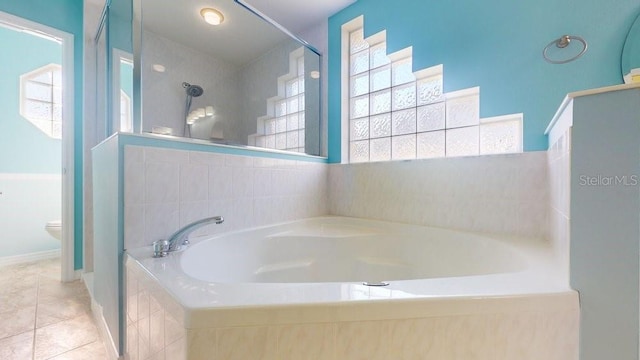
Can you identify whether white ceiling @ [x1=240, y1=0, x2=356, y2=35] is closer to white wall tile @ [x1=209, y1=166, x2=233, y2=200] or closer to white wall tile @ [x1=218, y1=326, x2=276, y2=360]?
white wall tile @ [x1=209, y1=166, x2=233, y2=200]

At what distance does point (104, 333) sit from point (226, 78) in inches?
60.2

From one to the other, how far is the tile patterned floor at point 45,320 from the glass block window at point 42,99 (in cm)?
171

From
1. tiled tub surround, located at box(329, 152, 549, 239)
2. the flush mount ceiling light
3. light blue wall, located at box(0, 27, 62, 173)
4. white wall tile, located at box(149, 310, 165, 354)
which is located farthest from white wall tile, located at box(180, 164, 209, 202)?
light blue wall, located at box(0, 27, 62, 173)

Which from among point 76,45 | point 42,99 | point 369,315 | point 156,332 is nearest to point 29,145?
point 42,99

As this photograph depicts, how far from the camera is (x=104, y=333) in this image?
4.24 feet

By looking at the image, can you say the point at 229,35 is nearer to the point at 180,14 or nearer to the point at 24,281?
the point at 180,14

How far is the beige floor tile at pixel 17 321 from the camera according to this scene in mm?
1375

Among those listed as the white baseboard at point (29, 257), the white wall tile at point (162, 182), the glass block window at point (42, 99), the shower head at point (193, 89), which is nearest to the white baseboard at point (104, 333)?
the white wall tile at point (162, 182)

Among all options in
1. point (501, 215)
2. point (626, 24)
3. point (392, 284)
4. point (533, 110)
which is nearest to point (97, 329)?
point (392, 284)

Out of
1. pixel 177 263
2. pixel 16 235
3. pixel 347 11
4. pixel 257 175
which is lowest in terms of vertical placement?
pixel 16 235

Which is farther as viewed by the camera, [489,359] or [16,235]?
[16,235]

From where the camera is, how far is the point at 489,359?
0.63 m

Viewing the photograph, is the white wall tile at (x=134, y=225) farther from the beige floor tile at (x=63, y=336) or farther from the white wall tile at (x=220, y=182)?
the beige floor tile at (x=63, y=336)

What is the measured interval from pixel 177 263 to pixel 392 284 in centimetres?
77
